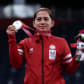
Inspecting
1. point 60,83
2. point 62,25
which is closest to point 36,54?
point 60,83

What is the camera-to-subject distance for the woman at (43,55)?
1372mm

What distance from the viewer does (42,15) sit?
4.68ft

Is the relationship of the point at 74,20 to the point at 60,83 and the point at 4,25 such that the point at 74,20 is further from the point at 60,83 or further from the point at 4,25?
the point at 60,83

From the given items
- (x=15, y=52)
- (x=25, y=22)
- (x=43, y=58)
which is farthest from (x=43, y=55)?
(x=25, y=22)

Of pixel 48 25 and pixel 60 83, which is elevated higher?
pixel 48 25

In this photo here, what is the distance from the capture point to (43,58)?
1391mm

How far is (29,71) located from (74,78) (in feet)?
4.81

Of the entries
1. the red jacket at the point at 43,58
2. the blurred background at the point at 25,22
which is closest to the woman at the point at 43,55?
the red jacket at the point at 43,58

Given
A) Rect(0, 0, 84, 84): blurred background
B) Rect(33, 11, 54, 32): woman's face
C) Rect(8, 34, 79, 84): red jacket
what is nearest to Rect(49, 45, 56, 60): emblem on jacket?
Rect(8, 34, 79, 84): red jacket

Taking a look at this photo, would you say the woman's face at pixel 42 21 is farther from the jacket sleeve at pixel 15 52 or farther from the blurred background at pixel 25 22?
the blurred background at pixel 25 22

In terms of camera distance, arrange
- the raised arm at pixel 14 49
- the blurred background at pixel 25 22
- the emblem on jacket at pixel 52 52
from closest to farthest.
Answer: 1. the raised arm at pixel 14 49
2. the emblem on jacket at pixel 52 52
3. the blurred background at pixel 25 22

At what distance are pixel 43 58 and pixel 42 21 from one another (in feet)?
0.79

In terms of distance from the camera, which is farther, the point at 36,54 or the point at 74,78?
the point at 74,78

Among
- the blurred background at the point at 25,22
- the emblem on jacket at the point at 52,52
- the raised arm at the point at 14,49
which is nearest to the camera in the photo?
the raised arm at the point at 14,49
